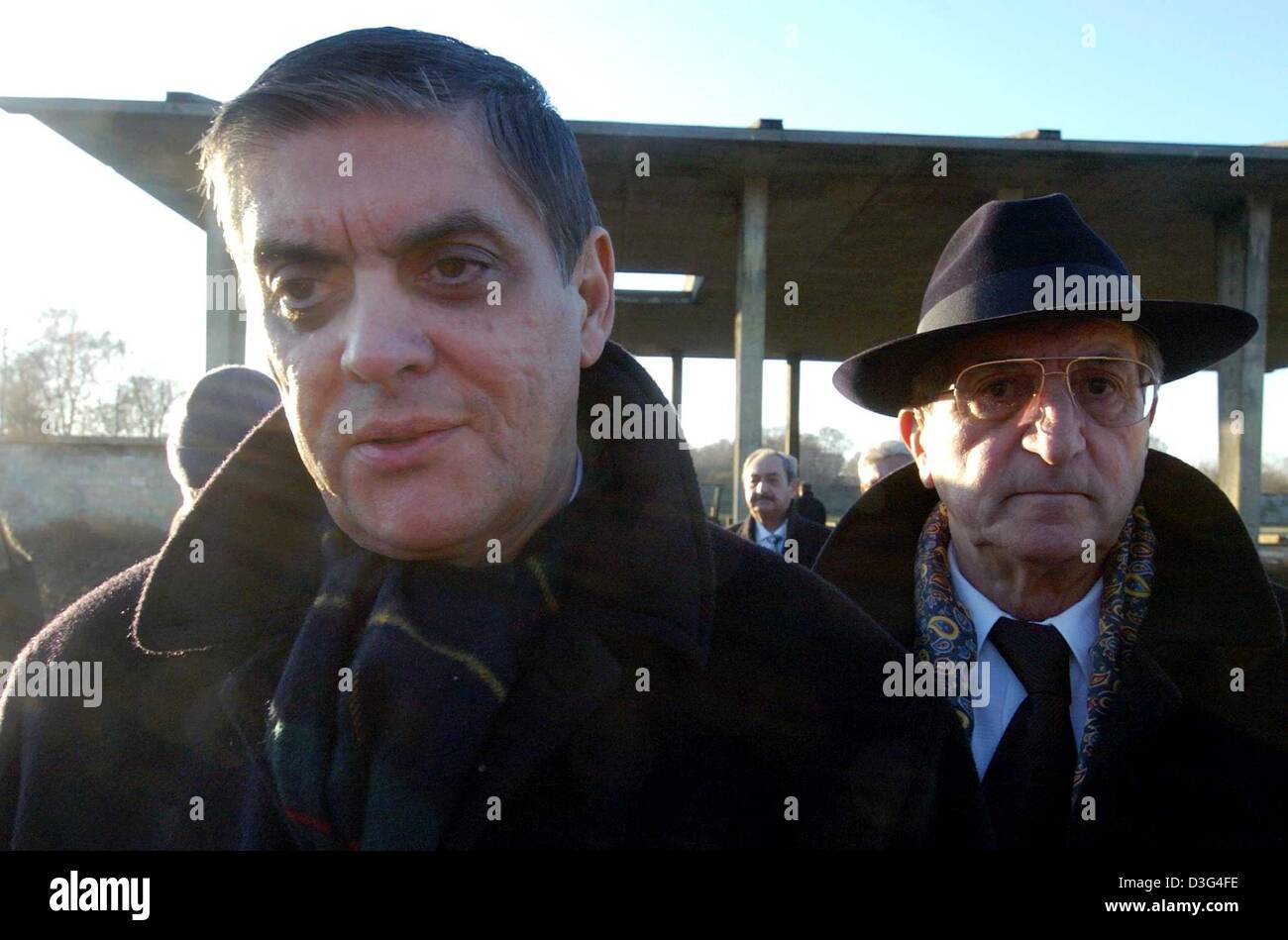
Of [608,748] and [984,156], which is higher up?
[984,156]

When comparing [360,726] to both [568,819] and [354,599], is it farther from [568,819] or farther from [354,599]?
[568,819]

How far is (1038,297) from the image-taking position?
78.2 inches

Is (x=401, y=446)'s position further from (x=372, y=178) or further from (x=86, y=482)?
(x=86, y=482)

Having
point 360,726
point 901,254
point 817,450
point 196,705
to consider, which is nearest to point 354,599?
point 360,726

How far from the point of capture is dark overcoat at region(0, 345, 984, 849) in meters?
1.37

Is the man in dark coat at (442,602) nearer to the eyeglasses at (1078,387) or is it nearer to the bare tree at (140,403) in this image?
the eyeglasses at (1078,387)

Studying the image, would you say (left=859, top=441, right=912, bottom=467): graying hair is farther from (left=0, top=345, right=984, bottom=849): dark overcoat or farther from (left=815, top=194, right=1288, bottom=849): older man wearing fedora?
(left=0, top=345, right=984, bottom=849): dark overcoat

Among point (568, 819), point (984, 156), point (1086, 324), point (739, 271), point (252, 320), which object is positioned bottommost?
point (568, 819)

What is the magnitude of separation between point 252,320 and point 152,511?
14.0 m

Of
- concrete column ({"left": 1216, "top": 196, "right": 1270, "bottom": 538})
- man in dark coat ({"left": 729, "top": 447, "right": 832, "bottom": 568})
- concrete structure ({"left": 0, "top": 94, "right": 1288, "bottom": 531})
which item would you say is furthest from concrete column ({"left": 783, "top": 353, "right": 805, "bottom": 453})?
man in dark coat ({"left": 729, "top": 447, "right": 832, "bottom": 568})

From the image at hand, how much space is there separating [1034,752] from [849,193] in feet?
43.3

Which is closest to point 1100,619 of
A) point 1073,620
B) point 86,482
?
point 1073,620

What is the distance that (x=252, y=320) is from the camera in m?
1.40

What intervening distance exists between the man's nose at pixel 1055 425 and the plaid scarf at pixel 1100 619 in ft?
1.01
